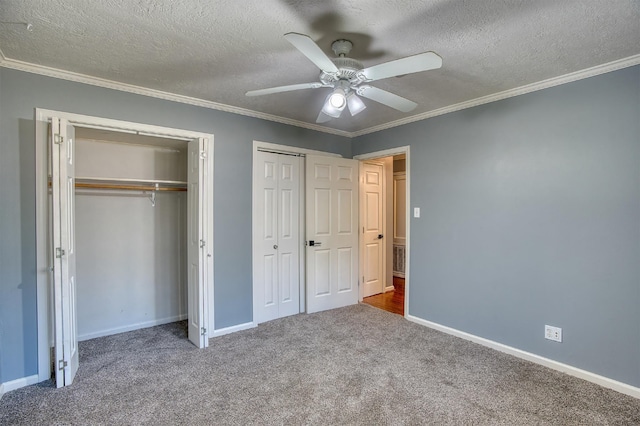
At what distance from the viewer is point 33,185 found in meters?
2.46

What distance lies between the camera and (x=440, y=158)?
140 inches

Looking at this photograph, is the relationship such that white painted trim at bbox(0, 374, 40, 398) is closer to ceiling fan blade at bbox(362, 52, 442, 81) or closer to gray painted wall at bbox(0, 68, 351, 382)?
gray painted wall at bbox(0, 68, 351, 382)

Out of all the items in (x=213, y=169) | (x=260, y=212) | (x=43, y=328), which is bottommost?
(x=43, y=328)

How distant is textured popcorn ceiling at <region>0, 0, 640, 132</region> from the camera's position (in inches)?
68.8

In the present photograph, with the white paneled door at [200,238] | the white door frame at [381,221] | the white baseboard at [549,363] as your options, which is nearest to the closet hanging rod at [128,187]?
the white paneled door at [200,238]

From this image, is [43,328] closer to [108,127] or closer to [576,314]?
[108,127]

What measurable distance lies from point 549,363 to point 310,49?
10.2ft

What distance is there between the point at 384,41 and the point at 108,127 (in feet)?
7.95

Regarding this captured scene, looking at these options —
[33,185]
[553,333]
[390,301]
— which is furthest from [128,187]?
[553,333]

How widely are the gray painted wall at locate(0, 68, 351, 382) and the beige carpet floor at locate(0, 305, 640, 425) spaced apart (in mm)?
411

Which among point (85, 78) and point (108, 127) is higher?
point (85, 78)

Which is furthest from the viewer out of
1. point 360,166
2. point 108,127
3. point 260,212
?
point 360,166

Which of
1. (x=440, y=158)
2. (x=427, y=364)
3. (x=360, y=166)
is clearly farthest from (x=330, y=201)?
(x=427, y=364)

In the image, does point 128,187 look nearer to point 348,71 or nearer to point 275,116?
point 275,116
